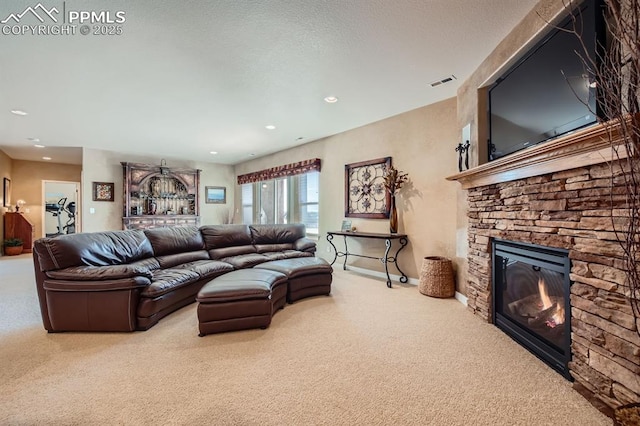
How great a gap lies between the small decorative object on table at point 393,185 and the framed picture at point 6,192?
30.7ft

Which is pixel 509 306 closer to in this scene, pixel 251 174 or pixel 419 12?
pixel 419 12

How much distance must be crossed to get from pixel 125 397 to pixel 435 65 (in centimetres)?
370

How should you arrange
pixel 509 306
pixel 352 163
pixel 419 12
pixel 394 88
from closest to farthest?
pixel 419 12 < pixel 509 306 < pixel 394 88 < pixel 352 163

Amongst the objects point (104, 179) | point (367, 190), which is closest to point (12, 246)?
point (104, 179)

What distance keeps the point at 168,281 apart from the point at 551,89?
3.72 metres

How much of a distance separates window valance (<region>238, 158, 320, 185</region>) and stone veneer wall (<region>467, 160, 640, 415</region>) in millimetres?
3996

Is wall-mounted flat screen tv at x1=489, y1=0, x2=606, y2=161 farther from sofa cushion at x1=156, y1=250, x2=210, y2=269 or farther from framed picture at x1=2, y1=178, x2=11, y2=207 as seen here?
framed picture at x1=2, y1=178, x2=11, y2=207

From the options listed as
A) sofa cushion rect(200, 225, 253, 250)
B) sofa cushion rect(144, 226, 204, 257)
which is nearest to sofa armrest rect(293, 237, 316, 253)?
sofa cushion rect(200, 225, 253, 250)

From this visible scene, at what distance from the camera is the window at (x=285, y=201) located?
240 inches

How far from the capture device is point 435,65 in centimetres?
282

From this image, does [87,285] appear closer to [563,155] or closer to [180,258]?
[180,258]

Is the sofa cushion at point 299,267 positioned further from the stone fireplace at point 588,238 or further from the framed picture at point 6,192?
the framed picture at point 6,192

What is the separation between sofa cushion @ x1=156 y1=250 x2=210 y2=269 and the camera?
372 centimetres

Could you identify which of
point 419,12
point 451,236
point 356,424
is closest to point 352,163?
point 451,236
